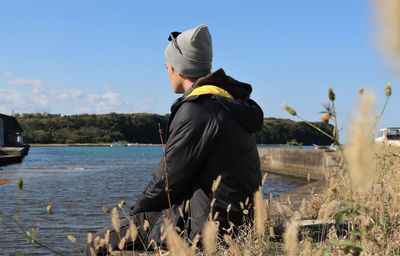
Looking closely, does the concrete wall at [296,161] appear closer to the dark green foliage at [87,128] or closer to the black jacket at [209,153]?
the black jacket at [209,153]

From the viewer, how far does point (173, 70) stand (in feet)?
10.3

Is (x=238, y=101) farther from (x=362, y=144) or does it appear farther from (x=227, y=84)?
(x=362, y=144)

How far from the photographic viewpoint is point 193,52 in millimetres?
3043

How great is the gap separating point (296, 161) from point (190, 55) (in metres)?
25.6

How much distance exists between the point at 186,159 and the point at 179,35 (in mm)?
756

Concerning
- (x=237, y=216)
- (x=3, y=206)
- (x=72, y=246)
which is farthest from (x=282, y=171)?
(x=237, y=216)

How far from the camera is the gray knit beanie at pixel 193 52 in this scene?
304cm

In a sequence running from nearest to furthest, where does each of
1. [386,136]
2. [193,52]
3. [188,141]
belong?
[188,141], [193,52], [386,136]

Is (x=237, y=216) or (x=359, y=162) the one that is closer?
(x=359, y=162)

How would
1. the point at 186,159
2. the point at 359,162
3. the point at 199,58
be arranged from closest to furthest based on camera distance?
1. the point at 359,162
2. the point at 186,159
3. the point at 199,58

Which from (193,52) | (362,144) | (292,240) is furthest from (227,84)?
(362,144)

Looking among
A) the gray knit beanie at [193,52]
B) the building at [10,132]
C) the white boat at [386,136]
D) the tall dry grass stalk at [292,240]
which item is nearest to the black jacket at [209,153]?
the gray knit beanie at [193,52]

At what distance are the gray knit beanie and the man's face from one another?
0.14 feet

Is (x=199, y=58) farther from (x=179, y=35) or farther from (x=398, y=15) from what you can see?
(x=398, y=15)
